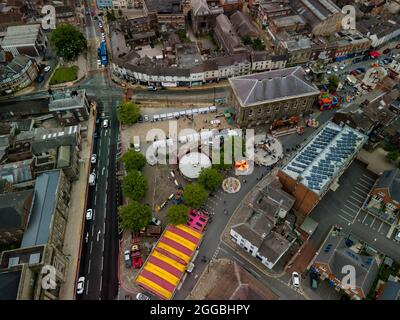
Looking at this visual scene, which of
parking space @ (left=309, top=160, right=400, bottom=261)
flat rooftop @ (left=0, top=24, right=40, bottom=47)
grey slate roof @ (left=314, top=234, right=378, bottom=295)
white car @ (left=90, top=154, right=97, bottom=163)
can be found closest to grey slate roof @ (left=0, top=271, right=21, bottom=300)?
white car @ (left=90, top=154, right=97, bottom=163)

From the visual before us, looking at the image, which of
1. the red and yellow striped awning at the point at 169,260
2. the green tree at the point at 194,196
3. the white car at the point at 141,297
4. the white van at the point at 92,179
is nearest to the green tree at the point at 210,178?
the green tree at the point at 194,196

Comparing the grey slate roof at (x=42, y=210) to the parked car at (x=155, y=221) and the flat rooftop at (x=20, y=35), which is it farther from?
the flat rooftop at (x=20, y=35)

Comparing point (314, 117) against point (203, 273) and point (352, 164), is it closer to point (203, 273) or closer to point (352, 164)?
point (352, 164)

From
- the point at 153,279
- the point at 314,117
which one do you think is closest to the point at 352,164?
the point at 314,117

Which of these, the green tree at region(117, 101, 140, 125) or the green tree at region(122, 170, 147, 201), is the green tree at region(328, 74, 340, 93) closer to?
the green tree at region(117, 101, 140, 125)

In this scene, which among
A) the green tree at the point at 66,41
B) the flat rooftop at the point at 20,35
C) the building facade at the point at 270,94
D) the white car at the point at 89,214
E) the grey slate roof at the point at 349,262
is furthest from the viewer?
the flat rooftop at the point at 20,35

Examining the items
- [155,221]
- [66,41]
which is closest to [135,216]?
[155,221]

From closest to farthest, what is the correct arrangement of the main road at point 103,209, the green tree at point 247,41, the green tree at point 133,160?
the main road at point 103,209 < the green tree at point 133,160 < the green tree at point 247,41
